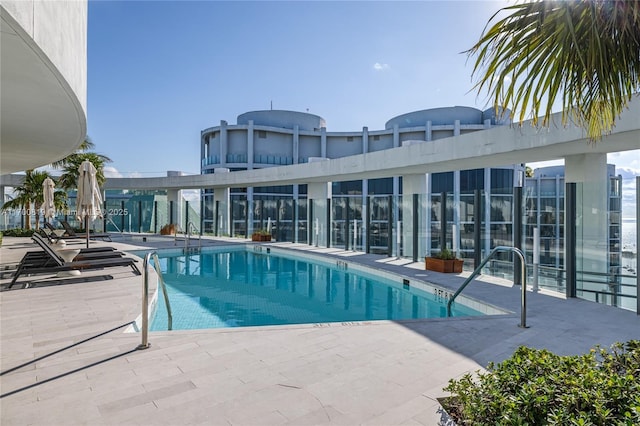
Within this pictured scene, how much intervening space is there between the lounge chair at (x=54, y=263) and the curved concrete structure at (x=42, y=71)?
2.36m

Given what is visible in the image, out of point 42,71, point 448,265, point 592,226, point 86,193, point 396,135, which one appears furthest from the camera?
point 396,135

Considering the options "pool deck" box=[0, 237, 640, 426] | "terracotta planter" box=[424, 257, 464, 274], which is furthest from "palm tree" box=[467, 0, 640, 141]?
"terracotta planter" box=[424, 257, 464, 274]

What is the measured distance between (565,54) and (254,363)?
345 cm

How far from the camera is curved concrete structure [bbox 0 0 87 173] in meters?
2.94

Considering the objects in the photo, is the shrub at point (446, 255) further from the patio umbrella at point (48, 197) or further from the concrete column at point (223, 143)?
the concrete column at point (223, 143)

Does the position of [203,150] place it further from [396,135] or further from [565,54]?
[565,54]

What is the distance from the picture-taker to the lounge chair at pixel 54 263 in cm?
735

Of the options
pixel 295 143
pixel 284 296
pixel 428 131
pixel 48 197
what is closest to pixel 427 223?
pixel 284 296

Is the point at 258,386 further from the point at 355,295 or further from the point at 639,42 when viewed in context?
the point at 355,295

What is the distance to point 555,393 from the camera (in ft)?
6.75

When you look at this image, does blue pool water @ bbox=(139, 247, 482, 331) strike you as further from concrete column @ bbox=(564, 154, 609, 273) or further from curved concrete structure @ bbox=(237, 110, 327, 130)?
curved concrete structure @ bbox=(237, 110, 327, 130)

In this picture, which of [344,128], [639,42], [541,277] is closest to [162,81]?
[541,277]

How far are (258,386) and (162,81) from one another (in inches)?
545

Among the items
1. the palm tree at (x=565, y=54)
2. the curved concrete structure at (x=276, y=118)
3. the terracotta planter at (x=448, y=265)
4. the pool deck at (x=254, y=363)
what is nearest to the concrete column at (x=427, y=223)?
the terracotta planter at (x=448, y=265)
